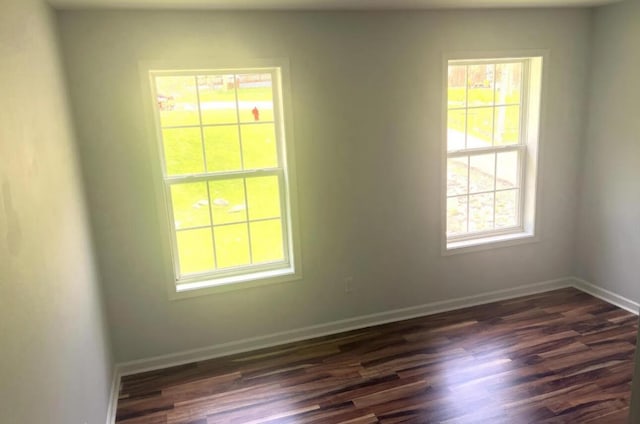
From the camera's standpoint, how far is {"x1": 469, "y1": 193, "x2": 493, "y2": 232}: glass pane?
3936 mm

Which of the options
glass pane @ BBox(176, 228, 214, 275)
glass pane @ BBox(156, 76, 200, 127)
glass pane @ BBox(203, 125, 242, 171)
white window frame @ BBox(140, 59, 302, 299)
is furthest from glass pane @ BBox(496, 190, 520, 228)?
glass pane @ BBox(156, 76, 200, 127)

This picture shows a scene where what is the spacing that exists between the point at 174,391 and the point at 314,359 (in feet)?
3.09

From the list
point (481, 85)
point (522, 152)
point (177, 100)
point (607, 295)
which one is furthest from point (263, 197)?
point (607, 295)

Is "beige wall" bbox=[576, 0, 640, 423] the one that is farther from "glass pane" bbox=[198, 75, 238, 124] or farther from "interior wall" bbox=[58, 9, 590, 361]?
"glass pane" bbox=[198, 75, 238, 124]

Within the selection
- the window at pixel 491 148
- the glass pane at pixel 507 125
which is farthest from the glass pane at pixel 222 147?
the glass pane at pixel 507 125

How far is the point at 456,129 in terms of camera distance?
3715 millimetres

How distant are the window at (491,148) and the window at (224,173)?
1363 mm

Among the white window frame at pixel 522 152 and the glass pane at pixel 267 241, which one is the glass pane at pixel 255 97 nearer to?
the glass pane at pixel 267 241

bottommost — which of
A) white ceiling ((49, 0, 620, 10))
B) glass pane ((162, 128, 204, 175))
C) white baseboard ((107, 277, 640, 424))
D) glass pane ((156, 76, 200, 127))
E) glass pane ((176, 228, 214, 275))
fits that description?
white baseboard ((107, 277, 640, 424))

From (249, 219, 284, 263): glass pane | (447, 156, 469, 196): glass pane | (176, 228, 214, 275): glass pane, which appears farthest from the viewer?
(447, 156, 469, 196): glass pane

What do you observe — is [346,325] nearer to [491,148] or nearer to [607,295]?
[491,148]

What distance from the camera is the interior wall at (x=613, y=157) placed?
3.54 meters

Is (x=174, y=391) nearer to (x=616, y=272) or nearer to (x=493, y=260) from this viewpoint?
(x=493, y=260)

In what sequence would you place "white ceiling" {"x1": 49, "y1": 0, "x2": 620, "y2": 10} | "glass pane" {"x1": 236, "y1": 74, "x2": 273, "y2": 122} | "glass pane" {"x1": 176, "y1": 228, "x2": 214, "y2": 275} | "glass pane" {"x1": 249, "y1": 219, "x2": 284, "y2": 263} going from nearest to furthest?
"white ceiling" {"x1": 49, "y1": 0, "x2": 620, "y2": 10} → "glass pane" {"x1": 236, "y1": 74, "x2": 273, "y2": 122} → "glass pane" {"x1": 176, "y1": 228, "x2": 214, "y2": 275} → "glass pane" {"x1": 249, "y1": 219, "x2": 284, "y2": 263}
